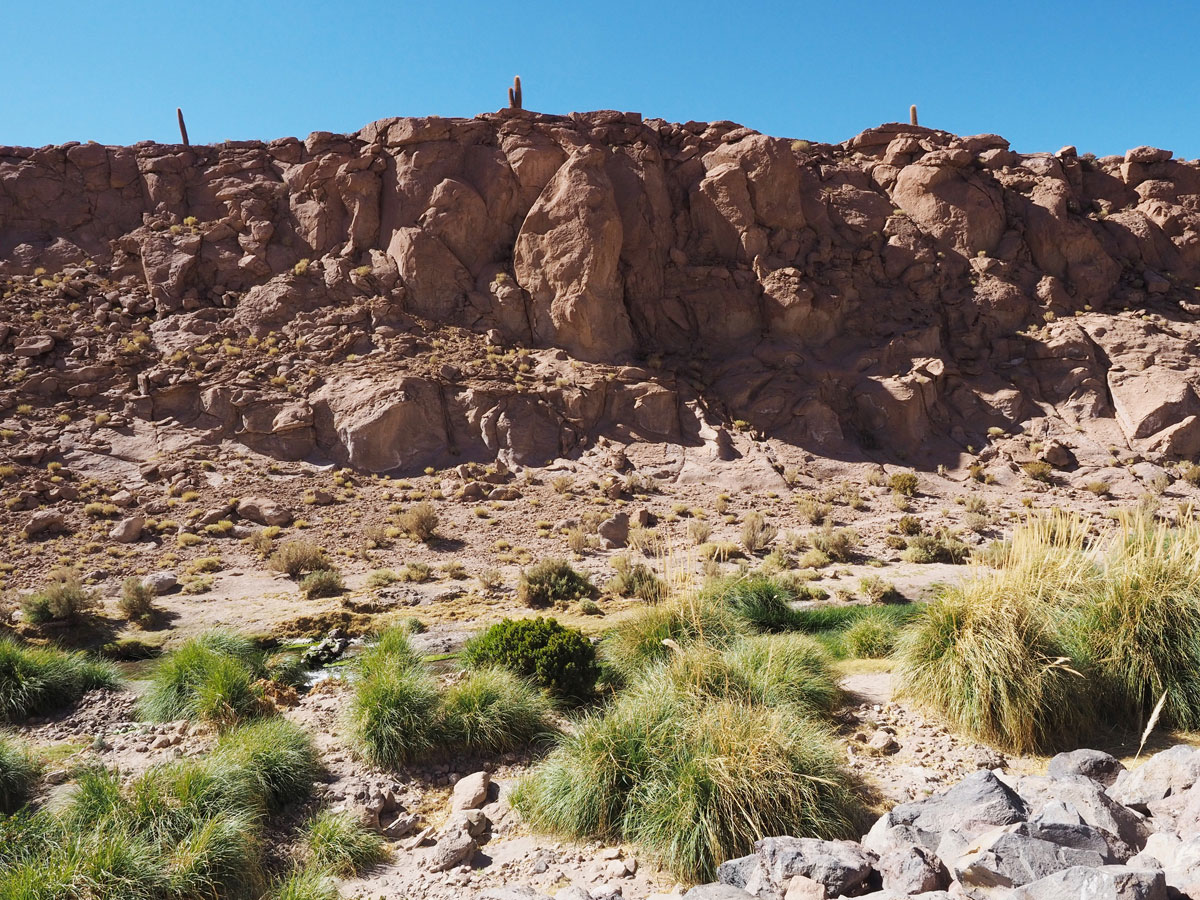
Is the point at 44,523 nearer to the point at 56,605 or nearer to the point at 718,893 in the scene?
the point at 56,605

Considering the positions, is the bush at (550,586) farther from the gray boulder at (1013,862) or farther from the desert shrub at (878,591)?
the gray boulder at (1013,862)

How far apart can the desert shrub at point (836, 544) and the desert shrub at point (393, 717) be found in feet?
46.0

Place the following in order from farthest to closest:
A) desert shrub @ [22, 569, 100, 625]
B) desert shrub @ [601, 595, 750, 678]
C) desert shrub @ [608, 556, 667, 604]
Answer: desert shrub @ [608, 556, 667, 604] < desert shrub @ [22, 569, 100, 625] < desert shrub @ [601, 595, 750, 678]

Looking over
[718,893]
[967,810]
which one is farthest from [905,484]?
[718,893]

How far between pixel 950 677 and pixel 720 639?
2.76 metres

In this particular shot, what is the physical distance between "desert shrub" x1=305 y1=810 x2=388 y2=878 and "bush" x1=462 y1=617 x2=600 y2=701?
3.05m

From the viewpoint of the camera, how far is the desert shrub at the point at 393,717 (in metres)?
8.49

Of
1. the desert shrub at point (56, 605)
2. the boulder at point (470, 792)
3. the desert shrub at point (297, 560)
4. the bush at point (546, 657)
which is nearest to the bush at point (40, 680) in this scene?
the desert shrub at point (56, 605)

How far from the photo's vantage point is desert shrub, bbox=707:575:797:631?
14033 mm

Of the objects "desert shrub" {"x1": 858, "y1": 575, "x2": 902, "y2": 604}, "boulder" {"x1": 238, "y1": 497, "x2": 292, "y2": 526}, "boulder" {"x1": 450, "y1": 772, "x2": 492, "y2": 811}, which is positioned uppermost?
"boulder" {"x1": 238, "y1": 497, "x2": 292, "y2": 526}

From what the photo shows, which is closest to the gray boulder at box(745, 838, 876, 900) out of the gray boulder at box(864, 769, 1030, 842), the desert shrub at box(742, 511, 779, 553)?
the gray boulder at box(864, 769, 1030, 842)

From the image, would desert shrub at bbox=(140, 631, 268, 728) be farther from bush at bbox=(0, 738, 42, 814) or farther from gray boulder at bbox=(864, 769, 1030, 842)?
gray boulder at bbox=(864, 769, 1030, 842)

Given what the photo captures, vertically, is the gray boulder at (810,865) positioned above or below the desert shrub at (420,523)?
below

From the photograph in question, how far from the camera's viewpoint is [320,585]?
18.4m
